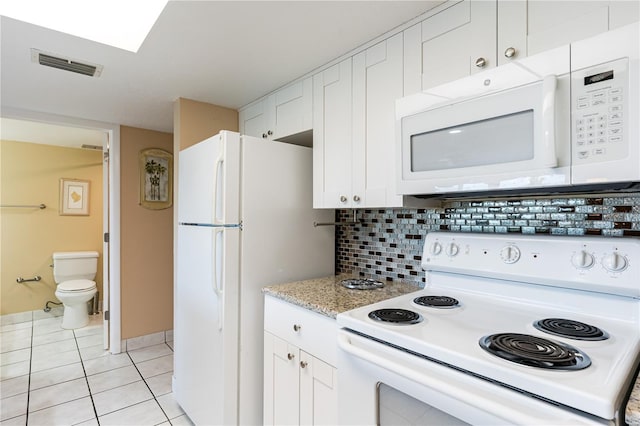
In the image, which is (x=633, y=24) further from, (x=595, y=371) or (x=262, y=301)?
(x=262, y=301)

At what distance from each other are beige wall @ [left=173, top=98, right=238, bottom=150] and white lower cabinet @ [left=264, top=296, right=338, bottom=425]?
1416 mm

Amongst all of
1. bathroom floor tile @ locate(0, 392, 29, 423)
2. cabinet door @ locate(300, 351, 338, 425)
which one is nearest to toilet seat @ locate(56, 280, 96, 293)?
bathroom floor tile @ locate(0, 392, 29, 423)

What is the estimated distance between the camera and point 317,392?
56.5 inches

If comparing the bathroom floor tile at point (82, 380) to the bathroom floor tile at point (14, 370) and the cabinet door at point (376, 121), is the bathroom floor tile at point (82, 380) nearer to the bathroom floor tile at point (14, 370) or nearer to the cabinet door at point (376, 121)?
the bathroom floor tile at point (14, 370)

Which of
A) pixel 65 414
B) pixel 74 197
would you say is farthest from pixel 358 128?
pixel 74 197

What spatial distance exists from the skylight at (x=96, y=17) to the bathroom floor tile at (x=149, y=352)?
264 centimetres

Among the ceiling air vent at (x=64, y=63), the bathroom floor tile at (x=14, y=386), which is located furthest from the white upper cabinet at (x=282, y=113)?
the bathroom floor tile at (x=14, y=386)

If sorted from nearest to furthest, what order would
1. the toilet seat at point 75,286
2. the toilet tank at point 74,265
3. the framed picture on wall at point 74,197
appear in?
the toilet seat at point 75,286
the toilet tank at point 74,265
the framed picture on wall at point 74,197

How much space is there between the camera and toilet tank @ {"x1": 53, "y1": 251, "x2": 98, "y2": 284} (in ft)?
13.4

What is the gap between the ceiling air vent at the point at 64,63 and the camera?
1.81 meters

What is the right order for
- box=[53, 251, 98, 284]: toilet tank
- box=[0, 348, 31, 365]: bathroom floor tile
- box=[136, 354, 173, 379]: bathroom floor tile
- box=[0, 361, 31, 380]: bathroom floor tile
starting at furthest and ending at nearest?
box=[53, 251, 98, 284]: toilet tank → box=[0, 348, 31, 365]: bathroom floor tile → box=[136, 354, 173, 379]: bathroom floor tile → box=[0, 361, 31, 380]: bathroom floor tile

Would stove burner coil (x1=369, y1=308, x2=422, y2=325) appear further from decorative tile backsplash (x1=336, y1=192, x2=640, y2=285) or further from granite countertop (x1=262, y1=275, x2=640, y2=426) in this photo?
decorative tile backsplash (x1=336, y1=192, x2=640, y2=285)

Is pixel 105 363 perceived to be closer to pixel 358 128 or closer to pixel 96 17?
pixel 96 17

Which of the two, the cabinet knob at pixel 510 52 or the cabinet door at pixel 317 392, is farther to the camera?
the cabinet door at pixel 317 392
